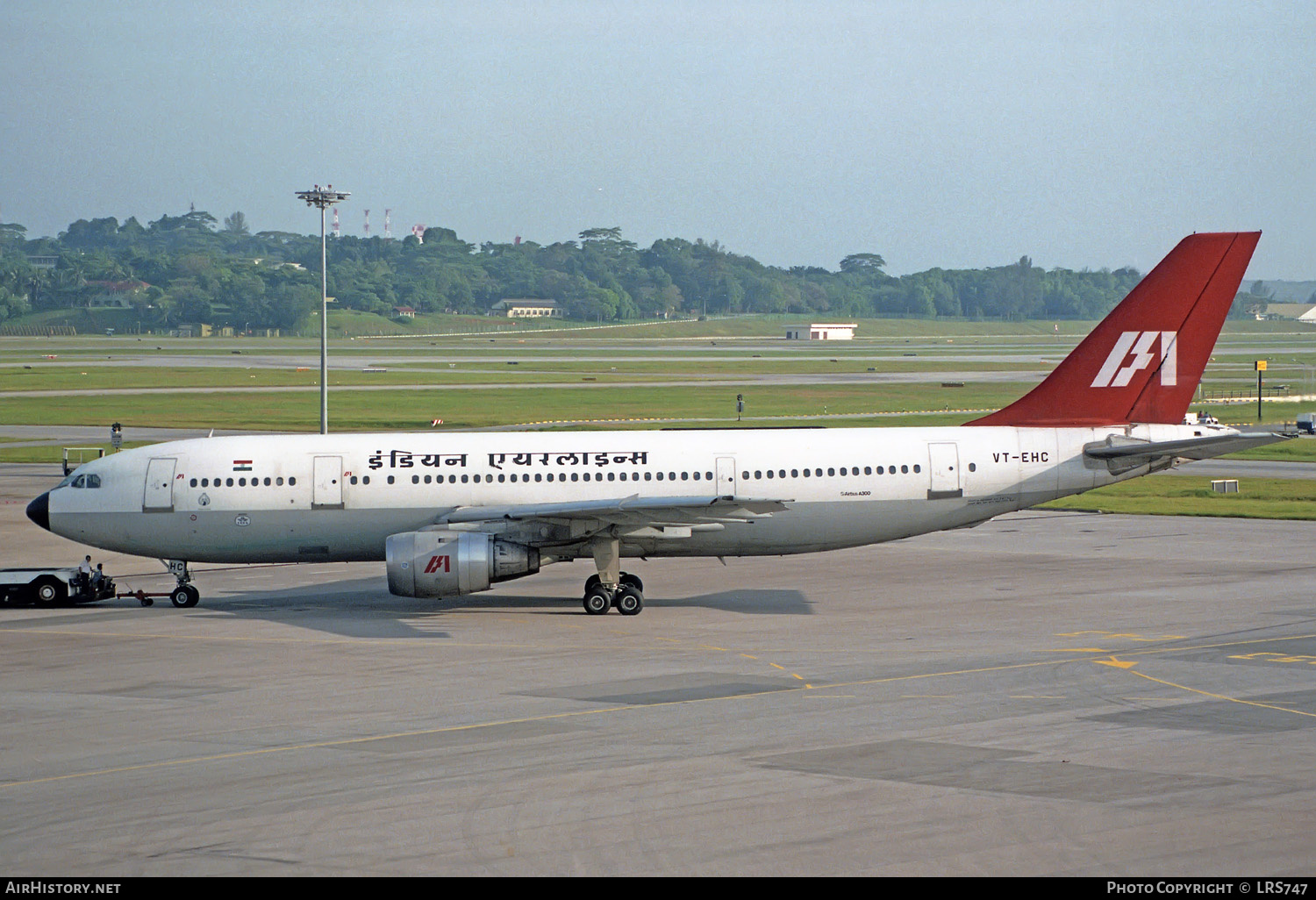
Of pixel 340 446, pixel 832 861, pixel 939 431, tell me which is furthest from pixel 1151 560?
pixel 832 861

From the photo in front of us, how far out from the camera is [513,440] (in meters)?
37.2

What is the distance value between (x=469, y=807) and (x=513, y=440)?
63.5 ft

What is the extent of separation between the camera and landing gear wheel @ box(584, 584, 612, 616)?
114ft

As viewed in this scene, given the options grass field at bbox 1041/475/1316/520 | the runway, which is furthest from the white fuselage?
grass field at bbox 1041/475/1316/520

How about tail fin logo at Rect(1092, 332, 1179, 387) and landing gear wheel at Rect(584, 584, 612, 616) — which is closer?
landing gear wheel at Rect(584, 584, 612, 616)

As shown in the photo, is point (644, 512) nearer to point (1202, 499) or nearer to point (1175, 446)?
point (1175, 446)

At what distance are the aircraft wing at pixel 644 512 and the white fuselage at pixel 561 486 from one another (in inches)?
50.5

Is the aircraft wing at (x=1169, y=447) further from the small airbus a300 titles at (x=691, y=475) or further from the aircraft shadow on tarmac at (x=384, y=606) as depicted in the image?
the aircraft shadow on tarmac at (x=384, y=606)

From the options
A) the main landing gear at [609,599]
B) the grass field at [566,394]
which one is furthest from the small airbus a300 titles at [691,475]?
the grass field at [566,394]

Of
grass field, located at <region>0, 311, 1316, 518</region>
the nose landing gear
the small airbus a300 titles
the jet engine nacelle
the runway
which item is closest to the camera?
the runway

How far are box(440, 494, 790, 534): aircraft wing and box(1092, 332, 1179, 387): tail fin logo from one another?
31.3 feet

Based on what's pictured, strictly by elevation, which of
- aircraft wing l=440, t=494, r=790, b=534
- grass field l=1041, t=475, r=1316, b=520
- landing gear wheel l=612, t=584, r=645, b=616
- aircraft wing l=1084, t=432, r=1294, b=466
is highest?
aircraft wing l=1084, t=432, r=1294, b=466

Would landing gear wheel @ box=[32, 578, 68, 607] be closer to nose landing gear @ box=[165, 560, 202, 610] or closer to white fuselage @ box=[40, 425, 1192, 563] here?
white fuselage @ box=[40, 425, 1192, 563]

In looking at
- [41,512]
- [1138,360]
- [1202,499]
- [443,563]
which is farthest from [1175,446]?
[41,512]
